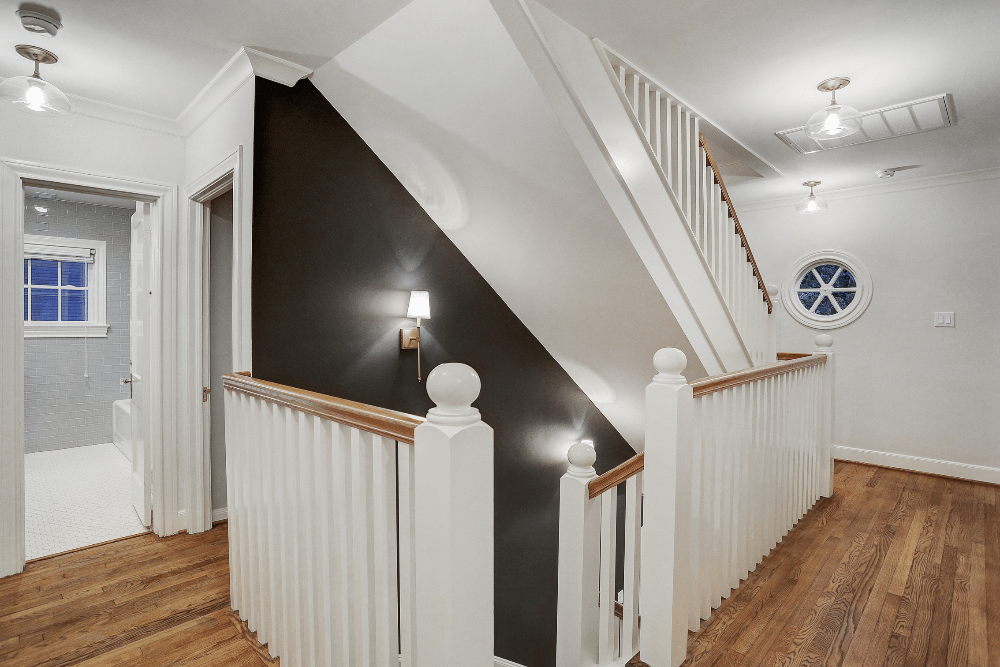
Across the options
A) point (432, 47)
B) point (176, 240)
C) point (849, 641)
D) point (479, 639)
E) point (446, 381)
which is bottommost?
point (849, 641)

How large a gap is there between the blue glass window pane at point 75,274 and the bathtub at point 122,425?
4.01 ft

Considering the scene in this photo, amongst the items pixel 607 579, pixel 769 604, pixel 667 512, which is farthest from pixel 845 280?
pixel 607 579

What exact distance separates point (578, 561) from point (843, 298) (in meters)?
4.17

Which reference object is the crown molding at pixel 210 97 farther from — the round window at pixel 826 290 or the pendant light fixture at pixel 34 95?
the round window at pixel 826 290

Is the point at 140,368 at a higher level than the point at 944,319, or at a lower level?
lower

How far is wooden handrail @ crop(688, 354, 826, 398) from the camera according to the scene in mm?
1841

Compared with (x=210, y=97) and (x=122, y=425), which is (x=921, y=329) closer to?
(x=210, y=97)

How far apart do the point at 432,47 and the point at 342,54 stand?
52 cm

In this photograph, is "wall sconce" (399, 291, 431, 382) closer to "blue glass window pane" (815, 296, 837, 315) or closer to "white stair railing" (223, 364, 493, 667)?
"white stair railing" (223, 364, 493, 667)

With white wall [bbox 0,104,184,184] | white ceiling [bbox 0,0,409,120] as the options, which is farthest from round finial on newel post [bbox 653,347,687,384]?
white wall [bbox 0,104,184,184]

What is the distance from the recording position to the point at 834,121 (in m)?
2.38

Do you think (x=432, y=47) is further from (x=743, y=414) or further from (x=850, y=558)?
(x=850, y=558)

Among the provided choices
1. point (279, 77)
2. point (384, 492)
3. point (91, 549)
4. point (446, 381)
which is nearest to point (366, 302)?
point (279, 77)

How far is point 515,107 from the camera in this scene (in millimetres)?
1996
